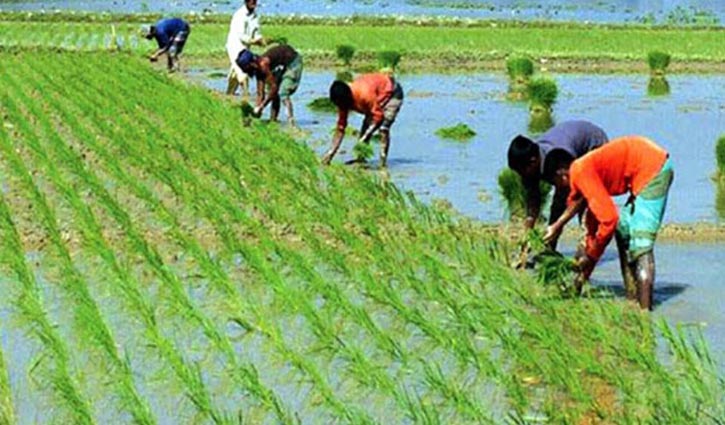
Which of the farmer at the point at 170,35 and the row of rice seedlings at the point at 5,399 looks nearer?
the row of rice seedlings at the point at 5,399

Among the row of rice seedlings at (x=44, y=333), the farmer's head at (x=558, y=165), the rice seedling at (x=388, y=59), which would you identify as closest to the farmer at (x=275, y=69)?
the row of rice seedlings at (x=44, y=333)

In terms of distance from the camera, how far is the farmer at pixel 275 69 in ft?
38.0

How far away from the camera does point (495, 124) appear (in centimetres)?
1315

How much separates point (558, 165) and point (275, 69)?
562 cm

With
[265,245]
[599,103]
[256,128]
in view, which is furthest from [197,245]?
[599,103]

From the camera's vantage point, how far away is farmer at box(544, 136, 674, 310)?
5988mm

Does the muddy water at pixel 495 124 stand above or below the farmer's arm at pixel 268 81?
below

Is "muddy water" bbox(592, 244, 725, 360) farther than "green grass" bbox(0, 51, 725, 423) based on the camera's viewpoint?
Yes

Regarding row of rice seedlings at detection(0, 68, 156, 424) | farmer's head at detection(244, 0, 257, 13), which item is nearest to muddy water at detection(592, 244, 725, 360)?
row of rice seedlings at detection(0, 68, 156, 424)

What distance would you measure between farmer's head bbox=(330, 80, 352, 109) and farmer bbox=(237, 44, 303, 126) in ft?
8.04

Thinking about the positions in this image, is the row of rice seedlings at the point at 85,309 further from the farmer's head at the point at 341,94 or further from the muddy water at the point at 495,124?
the muddy water at the point at 495,124

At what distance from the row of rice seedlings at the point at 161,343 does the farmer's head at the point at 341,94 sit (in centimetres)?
214

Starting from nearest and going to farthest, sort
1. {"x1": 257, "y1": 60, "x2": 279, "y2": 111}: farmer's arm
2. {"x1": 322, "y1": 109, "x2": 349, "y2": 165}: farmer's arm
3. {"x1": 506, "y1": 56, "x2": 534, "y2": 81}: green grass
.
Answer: {"x1": 322, "y1": 109, "x2": 349, "y2": 165}: farmer's arm < {"x1": 257, "y1": 60, "x2": 279, "y2": 111}: farmer's arm < {"x1": 506, "y1": 56, "x2": 534, "y2": 81}: green grass

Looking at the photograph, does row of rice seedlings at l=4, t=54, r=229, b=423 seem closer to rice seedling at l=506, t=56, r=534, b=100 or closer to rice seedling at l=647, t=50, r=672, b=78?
rice seedling at l=506, t=56, r=534, b=100
